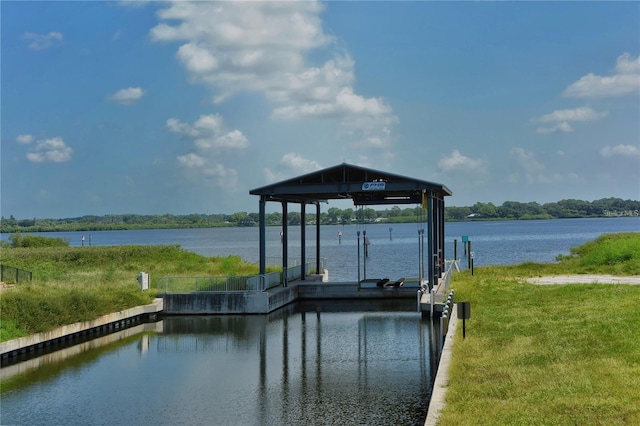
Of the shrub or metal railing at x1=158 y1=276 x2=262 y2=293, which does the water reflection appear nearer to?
metal railing at x1=158 y1=276 x2=262 y2=293

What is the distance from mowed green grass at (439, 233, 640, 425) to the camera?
35.6ft

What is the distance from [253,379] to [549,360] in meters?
7.65

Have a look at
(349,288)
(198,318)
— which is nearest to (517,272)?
(349,288)

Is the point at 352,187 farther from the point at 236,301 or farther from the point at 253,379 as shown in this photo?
the point at 253,379

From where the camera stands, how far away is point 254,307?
29.5 m

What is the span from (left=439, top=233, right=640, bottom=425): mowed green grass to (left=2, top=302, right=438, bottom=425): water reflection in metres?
1.70

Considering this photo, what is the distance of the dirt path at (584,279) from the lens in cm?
2967

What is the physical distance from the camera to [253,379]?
58.5 ft

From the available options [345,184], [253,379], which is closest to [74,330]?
[253,379]

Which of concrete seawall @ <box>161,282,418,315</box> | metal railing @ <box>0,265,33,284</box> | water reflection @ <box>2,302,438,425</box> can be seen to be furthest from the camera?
metal railing @ <box>0,265,33,284</box>

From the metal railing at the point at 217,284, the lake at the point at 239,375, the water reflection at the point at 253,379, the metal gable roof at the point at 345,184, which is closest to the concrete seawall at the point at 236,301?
the metal railing at the point at 217,284

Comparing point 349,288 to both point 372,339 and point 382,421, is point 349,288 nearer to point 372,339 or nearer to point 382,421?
point 372,339

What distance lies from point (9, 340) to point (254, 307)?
11.0 meters

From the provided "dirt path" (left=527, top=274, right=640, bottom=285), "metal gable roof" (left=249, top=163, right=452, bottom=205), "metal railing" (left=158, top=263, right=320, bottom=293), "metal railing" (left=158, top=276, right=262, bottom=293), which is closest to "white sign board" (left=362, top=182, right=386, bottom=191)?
"metal gable roof" (left=249, top=163, right=452, bottom=205)
